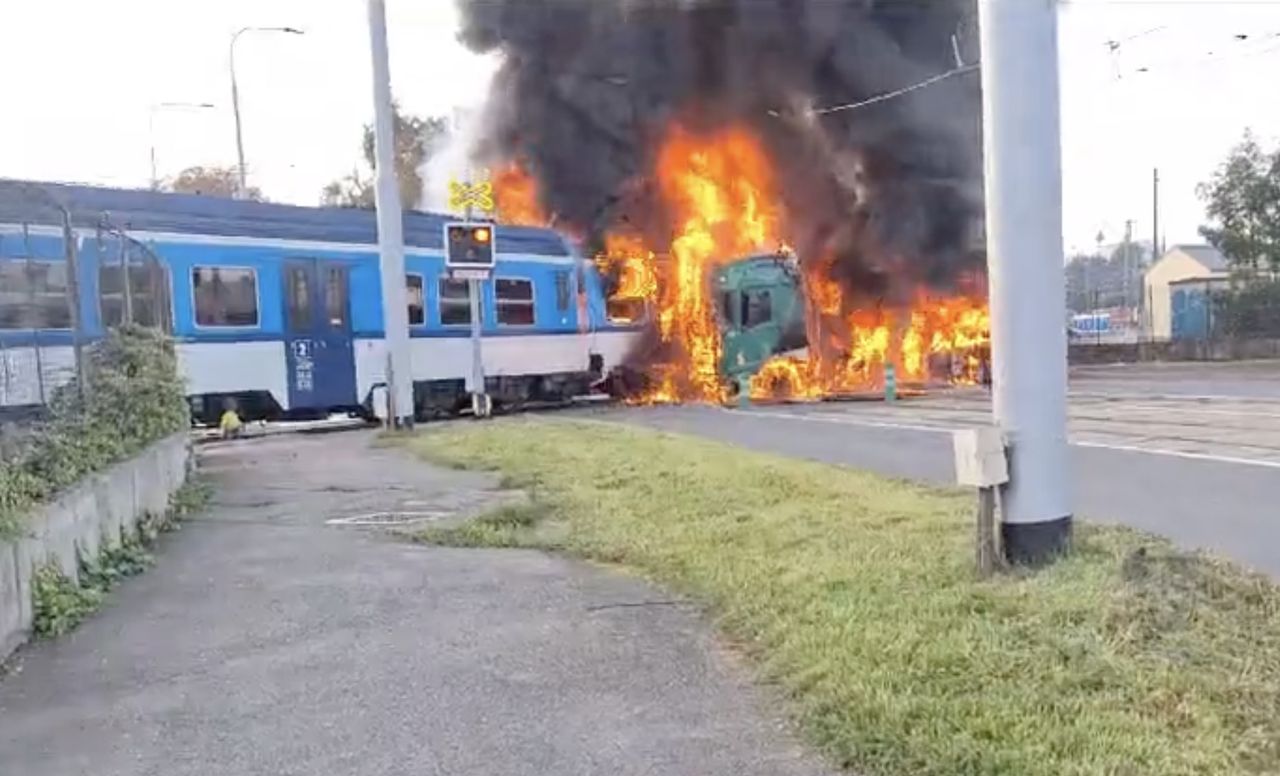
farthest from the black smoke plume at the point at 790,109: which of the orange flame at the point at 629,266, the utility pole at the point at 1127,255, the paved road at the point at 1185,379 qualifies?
the utility pole at the point at 1127,255

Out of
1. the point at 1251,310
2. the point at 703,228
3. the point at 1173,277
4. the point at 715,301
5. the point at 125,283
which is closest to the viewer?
the point at 125,283

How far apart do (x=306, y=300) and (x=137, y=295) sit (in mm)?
6527

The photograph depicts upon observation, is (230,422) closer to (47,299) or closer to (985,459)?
(47,299)

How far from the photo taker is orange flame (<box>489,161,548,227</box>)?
30.2 metres

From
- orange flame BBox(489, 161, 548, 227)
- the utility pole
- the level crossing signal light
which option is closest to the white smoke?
orange flame BBox(489, 161, 548, 227)

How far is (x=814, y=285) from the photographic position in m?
28.3

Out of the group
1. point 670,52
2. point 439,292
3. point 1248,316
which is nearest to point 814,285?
point 670,52

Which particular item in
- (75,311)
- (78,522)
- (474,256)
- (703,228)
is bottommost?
(78,522)

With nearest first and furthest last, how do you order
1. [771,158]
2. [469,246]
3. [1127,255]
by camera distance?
[469,246]
[771,158]
[1127,255]

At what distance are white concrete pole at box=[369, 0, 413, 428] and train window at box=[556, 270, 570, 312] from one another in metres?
6.89

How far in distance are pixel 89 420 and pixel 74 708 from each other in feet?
13.0

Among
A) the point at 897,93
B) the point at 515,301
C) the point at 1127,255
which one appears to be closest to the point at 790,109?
the point at 897,93

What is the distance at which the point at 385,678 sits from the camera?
548cm

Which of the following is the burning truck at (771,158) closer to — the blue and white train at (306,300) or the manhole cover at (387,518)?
the blue and white train at (306,300)
